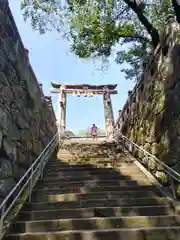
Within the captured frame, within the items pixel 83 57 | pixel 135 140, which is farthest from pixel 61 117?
pixel 135 140

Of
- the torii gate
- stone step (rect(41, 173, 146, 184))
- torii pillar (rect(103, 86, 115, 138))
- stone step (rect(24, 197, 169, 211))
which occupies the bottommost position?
stone step (rect(24, 197, 169, 211))

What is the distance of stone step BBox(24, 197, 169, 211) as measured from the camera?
12.7 feet

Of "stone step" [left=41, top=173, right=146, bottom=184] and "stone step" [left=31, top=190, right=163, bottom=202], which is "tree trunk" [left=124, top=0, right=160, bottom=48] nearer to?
"stone step" [left=41, top=173, right=146, bottom=184]

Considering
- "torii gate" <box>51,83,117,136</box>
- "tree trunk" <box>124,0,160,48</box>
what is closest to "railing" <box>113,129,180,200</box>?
"tree trunk" <box>124,0,160,48</box>

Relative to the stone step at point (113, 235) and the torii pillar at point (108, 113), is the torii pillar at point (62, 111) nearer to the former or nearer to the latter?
the torii pillar at point (108, 113)

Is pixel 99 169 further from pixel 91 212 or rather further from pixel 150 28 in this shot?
pixel 150 28

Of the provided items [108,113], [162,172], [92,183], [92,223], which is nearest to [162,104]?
[162,172]

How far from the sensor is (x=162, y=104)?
514 centimetres

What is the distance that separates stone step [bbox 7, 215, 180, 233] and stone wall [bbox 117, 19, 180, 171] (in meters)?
1.03

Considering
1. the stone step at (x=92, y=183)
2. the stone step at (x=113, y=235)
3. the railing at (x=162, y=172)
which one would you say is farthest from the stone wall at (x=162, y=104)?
the stone step at (x=113, y=235)

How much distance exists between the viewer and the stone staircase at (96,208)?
290cm

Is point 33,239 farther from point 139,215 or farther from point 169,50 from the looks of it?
point 169,50

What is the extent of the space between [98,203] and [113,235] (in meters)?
1.07

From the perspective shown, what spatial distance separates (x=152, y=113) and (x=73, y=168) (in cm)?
238
